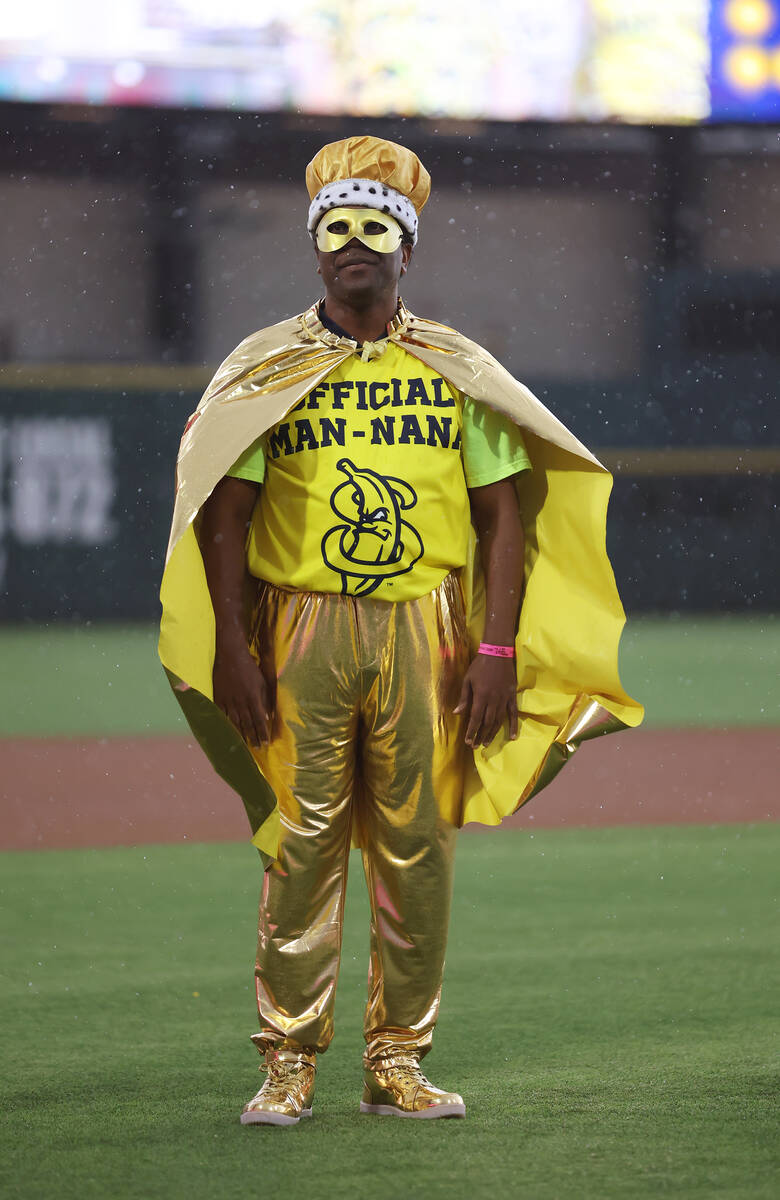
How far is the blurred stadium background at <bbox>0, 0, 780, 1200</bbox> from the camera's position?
12.8 metres

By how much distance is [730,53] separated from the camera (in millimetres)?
13477

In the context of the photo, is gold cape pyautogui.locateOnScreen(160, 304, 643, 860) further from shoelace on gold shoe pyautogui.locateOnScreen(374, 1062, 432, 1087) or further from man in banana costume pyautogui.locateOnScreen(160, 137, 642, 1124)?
shoelace on gold shoe pyautogui.locateOnScreen(374, 1062, 432, 1087)

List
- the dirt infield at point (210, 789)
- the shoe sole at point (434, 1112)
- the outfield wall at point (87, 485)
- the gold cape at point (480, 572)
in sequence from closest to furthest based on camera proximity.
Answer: the gold cape at point (480, 572) → the shoe sole at point (434, 1112) → the dirt infield at point (210, 789) → the outfield wall at point (87, 485)

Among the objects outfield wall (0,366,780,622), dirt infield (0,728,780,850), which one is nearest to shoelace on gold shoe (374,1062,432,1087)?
dirt infield (0,728,780,850)

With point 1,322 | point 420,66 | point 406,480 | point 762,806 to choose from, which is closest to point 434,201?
point 420,66

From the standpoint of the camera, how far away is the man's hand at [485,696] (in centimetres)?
274

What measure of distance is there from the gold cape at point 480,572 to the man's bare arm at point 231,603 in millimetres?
49

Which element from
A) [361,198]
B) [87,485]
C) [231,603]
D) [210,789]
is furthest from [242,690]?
[87,485]

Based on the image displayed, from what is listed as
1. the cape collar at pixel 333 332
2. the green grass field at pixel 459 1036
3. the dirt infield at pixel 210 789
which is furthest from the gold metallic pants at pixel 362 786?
the dirt infield at pixel 210 789

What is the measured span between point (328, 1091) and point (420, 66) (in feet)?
37.0

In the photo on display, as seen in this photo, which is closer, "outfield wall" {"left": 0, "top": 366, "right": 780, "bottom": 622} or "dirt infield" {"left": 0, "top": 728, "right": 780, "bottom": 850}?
"dirt infield" {"left": 0, "top": 728, "right": 780, "bottom": 850}

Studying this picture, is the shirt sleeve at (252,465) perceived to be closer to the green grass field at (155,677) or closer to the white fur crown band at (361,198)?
the white fur crown band at (361,198)

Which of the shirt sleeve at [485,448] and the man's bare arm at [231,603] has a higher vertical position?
the shirt sleeve at [485,448]

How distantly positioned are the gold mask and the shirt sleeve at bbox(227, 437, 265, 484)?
36 cm
